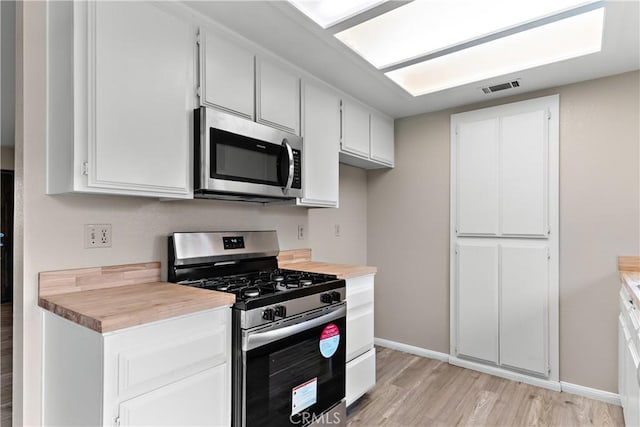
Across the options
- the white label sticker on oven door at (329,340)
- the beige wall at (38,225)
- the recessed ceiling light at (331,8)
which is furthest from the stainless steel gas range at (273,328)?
the recessed ceiling light at (331,8)

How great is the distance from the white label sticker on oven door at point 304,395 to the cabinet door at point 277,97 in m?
1.49

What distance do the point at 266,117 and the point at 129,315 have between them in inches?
53.3

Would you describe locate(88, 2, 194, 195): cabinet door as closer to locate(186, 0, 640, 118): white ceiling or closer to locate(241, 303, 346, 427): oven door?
locate(186, 0, 640, 118): white ceiling

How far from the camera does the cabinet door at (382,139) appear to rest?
3.24 m

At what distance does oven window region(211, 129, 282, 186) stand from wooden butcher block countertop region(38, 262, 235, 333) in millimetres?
619

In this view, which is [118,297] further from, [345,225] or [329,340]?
[345,225]

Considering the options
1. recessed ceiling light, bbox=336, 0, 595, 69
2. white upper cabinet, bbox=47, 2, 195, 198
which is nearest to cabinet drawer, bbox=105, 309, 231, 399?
white upper cabinet, bbox=47, 2, 195, 198

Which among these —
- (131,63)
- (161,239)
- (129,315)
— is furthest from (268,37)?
(129,315)

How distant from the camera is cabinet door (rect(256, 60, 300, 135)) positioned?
215cm

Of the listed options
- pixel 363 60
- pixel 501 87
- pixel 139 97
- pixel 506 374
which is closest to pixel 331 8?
pixel 363 60

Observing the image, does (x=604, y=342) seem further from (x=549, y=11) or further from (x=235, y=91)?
(x=235, y=91)

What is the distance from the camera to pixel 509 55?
8.24ft

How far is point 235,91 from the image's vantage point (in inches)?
79.1

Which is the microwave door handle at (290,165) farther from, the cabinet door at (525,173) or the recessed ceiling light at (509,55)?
the cabinet door at (525,173)
